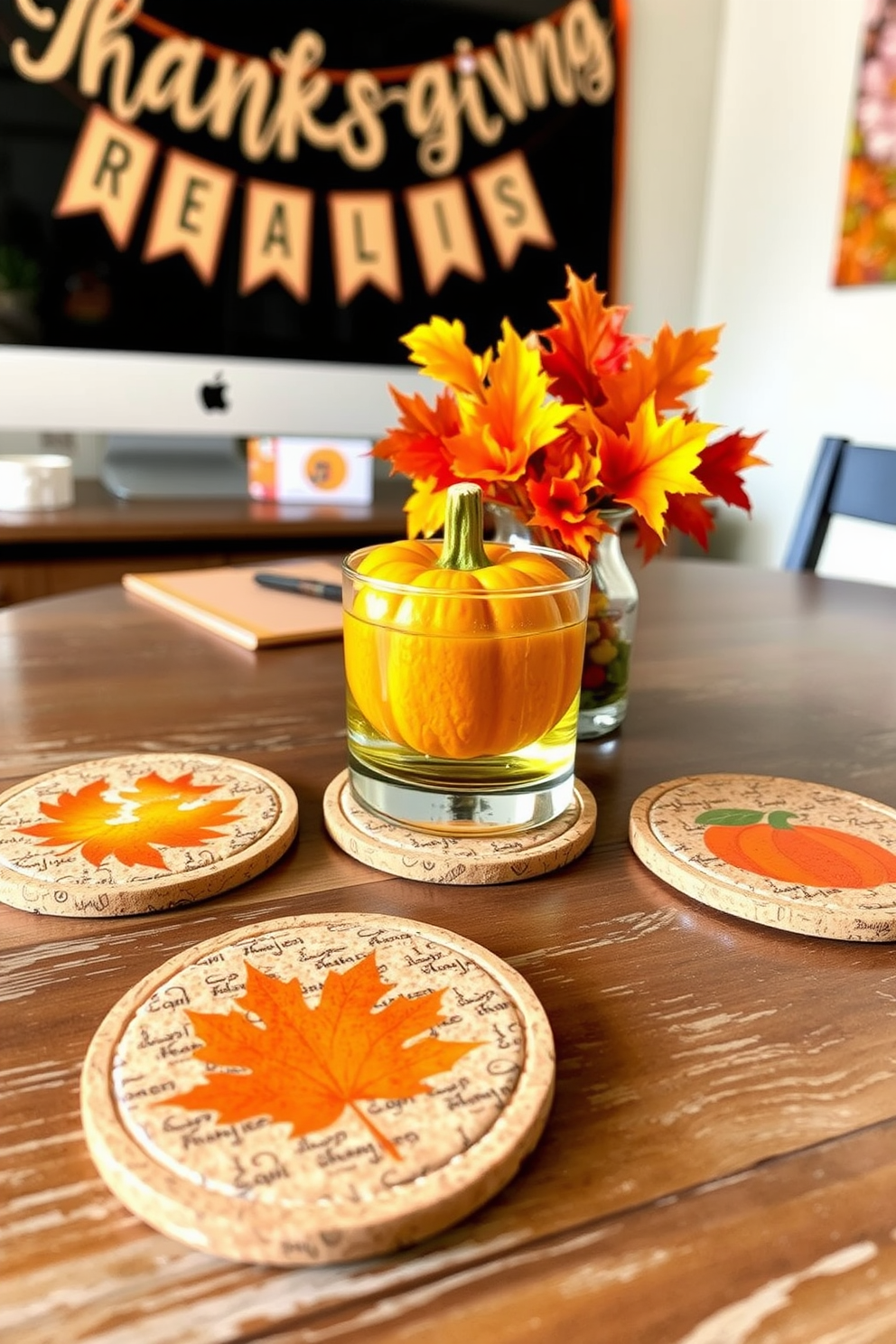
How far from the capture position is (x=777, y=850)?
458mm

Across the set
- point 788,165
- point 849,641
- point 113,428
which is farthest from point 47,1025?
point 788,165

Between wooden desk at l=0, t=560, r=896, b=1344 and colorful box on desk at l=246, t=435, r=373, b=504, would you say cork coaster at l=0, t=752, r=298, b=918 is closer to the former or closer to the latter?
wooden desk at l=0, t=560, r=896, b=1344

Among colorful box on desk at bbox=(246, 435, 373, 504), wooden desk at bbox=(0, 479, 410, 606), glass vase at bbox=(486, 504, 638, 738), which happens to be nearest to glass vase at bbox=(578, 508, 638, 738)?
glass vase at bbox=(486, 504, 638, 738)

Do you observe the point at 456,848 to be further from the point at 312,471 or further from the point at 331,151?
the point at 331,151

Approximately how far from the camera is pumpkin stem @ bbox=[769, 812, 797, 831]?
0.48 meters

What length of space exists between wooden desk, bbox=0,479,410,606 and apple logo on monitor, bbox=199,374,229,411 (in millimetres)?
226

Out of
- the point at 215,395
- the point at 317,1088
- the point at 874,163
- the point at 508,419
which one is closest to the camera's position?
the point at 317,1088

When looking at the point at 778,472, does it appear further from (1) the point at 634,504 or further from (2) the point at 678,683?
(1) the point at 634,504

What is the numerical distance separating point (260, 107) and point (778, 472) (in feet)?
4.12

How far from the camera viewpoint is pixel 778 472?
6.98 feet

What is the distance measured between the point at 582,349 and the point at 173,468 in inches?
61.6

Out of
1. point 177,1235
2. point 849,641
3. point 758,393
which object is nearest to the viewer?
point 177,1235

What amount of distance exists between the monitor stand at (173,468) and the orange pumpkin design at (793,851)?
1.53m

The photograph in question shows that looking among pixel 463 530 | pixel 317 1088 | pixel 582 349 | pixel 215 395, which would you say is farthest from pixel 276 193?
pixel 317 1088
